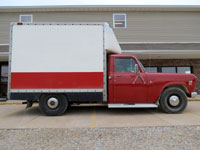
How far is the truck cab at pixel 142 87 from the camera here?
4.64 meters

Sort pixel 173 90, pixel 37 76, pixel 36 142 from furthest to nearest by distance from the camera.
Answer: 1. pixel 173 90
2. pixel 37 76
3. pixel 36 142

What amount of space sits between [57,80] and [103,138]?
2.41 m

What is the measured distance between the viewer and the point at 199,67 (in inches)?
439

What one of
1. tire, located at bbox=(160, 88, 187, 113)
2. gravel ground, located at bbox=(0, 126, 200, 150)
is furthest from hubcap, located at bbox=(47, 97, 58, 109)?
tire, located at bbox=(160, 88, 187, 113)

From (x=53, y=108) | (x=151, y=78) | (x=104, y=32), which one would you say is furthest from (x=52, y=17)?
(x=151, y=78)

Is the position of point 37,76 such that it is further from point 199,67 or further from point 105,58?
point 199,67

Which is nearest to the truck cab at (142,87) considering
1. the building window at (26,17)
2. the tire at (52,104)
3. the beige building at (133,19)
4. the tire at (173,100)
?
the tire at (173,100)

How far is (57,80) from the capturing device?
4.45 metres

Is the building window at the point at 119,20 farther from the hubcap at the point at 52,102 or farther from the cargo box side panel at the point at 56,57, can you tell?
the hubcap at the point at 52,102

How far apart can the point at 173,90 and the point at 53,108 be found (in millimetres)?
4161

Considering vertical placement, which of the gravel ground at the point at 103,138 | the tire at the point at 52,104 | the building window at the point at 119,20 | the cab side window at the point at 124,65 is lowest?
the gravel ground at the point at 103,138

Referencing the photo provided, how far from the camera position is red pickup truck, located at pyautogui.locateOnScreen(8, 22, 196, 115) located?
14.6ft

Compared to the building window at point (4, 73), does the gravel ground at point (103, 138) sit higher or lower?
lower

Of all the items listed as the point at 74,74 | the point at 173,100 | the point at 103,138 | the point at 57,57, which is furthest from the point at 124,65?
the point at 103,138
